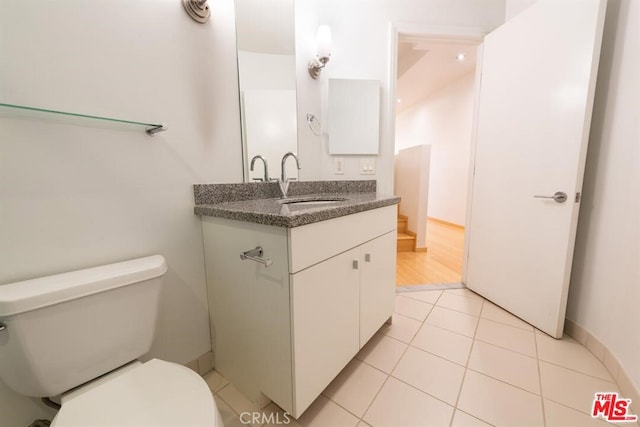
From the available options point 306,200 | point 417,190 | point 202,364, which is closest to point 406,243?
point 417,190

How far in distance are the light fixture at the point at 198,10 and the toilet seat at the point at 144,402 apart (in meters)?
1.31

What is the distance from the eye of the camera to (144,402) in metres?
0.60

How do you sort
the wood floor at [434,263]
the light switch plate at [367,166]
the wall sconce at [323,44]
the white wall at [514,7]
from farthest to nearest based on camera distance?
1. the wood floor at [434,263]
2. the light switch plate at [367,166]
3. the white wall at [514,7]
4. the wall sconce at [323,44]

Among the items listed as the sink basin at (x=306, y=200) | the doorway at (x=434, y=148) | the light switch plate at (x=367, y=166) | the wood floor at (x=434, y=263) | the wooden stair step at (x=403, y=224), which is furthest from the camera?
the wooden stair step at (x=403, y=224)

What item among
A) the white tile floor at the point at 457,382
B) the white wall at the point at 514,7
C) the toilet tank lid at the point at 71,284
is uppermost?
the white wall at the point at 514,7

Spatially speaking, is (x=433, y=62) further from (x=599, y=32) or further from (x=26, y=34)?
(x=26, y=34)

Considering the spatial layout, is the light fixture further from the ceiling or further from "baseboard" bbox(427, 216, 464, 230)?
"baseboard" bbox(427, 216, 464, 230)

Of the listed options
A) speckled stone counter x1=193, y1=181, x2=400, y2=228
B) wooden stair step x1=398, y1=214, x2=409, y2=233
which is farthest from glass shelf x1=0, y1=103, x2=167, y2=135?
wooden stair step x1=398, y1=214, x2=409, y2=233

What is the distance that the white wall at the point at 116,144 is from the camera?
2.19 ft

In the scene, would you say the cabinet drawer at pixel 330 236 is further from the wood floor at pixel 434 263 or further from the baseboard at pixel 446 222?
the baseboard at pixel 446 222

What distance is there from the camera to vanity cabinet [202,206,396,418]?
2.53 ft

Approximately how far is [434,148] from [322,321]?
15.7 feet

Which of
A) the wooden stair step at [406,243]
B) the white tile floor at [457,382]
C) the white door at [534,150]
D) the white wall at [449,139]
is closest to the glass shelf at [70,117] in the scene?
the white tile floor at [457,382]

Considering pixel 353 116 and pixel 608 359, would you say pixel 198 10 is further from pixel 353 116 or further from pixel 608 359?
pixel 608 359
